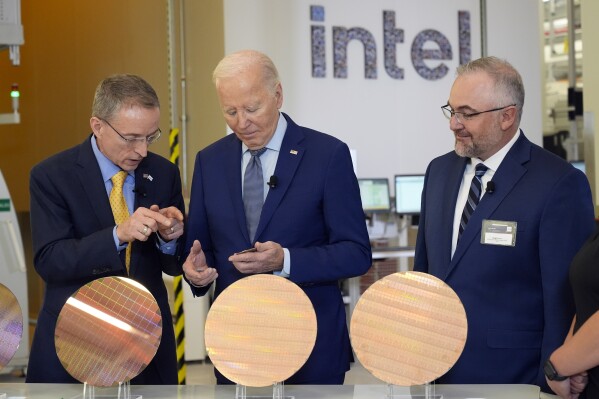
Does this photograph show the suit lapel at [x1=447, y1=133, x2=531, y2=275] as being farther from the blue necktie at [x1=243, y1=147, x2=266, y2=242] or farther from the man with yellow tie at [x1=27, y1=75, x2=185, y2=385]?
the man with yellow tie at [x1=27, y1=75, x2=185, y2=385]

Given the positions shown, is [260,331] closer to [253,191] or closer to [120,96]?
[253,191]

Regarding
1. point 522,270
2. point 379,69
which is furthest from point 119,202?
point 379,69

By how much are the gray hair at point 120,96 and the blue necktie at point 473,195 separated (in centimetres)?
96

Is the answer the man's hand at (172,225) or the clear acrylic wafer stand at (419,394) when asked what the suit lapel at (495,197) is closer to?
the clear acrylic wafer stand at (419,394)

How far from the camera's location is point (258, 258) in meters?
2.50

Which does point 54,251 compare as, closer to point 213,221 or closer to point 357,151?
point 213,221

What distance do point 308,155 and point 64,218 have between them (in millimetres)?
765

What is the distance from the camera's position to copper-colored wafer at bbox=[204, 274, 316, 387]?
7.30ft

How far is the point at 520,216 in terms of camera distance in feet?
8.35

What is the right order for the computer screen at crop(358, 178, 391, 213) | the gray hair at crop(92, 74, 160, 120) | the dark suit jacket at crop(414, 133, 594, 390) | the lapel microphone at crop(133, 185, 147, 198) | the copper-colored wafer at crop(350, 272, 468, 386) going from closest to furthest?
the copper-colored wafer at crop(350, 272, 468, 386)
the dark suit jacket at crop(414, 133, 594, 390)
the gray hair at crop(92, 74, 160, 120)
the lapel microphone at crop(133, 185, 147, 198)
the computer screen at crop(358, 178, 391, 213)

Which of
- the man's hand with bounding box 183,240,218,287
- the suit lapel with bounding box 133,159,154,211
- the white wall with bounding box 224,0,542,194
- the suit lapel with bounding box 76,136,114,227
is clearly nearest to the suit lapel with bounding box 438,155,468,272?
the man's hand with bounding box 183,240,218,287

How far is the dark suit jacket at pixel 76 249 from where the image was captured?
2.67 metres

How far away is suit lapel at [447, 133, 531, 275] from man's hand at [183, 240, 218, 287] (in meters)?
0.70

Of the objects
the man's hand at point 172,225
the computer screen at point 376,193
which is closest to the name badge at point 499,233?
the man's hand at point 172,225
